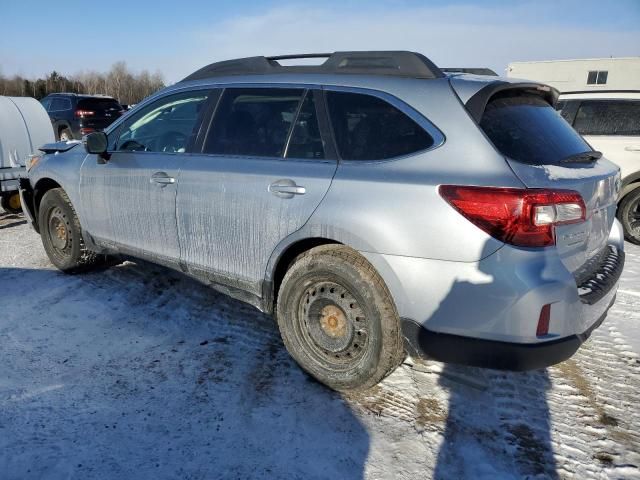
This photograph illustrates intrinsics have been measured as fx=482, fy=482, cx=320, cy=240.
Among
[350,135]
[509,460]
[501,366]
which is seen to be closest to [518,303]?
[501,366]

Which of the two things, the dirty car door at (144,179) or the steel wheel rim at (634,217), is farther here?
the steel wheel rim at (634,217)

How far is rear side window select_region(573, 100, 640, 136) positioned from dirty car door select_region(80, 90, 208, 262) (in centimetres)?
572

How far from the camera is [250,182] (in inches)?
115

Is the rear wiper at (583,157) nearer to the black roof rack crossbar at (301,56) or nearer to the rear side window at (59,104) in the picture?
the black roof rack crossbar at (301,56)

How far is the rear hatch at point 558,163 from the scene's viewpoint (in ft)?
7.45

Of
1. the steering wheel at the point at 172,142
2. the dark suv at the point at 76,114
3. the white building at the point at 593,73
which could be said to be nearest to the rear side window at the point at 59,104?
the dark suv at the point at 76,114

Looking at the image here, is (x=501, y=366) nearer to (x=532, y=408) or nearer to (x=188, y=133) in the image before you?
(x=532, y=408)

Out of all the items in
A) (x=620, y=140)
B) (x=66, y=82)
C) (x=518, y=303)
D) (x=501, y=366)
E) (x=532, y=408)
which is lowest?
(x=532, y=408)

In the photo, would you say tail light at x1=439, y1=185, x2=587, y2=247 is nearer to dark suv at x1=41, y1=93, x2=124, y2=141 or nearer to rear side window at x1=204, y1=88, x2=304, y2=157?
rear side window at x1=204, y1=88, x2=304, y2=157

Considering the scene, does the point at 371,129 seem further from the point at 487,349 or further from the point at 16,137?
the point at 16,137

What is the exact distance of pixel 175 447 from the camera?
2.34 meters

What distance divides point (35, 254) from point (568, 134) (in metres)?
5.11

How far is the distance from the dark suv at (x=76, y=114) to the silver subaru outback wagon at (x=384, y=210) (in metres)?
13.5

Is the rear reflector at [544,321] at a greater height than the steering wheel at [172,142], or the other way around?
the steering wheel at [172,142]
